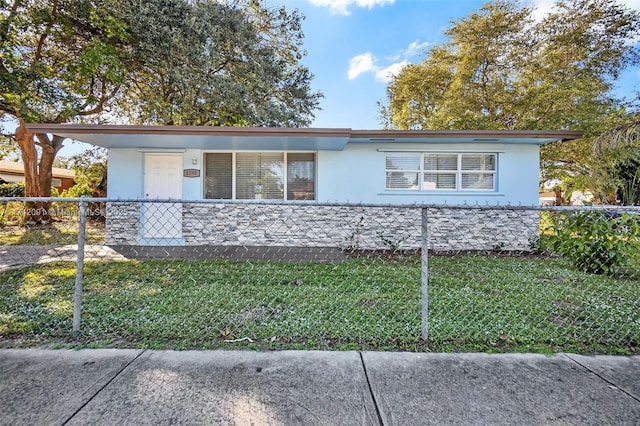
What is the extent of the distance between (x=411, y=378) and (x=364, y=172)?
596cm

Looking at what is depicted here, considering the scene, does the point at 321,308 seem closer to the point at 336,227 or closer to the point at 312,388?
the point at 312,388

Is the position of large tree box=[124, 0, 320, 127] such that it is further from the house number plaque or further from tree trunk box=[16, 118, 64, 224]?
the house number plaque

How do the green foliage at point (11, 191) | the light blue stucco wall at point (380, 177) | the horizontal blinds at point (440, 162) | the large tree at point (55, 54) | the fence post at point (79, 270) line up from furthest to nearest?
1. the green foliage at point (11, 191)
2. the large tree at point (55, 54)
3. the horizontal blinds at point (440, 162)
4. the light blue stucco wall at point (380, 177)
5. the fence post at point (79, 270)

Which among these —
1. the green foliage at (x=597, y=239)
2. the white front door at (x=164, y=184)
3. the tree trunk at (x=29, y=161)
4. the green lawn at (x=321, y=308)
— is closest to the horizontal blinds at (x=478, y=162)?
the green foliage at (x=597, y=239)

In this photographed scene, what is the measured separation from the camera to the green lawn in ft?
8.77

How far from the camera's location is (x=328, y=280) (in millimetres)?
4660

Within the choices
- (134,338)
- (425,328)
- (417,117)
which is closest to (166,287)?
(134,338)

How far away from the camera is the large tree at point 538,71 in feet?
36.1

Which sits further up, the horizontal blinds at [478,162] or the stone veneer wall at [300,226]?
the horizontal blinds at [478,162]

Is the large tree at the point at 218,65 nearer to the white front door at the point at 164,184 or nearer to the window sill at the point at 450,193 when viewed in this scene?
the white front door at the point at 164,184

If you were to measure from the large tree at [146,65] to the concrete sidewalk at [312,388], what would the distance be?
9.39 meters

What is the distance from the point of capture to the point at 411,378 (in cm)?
213

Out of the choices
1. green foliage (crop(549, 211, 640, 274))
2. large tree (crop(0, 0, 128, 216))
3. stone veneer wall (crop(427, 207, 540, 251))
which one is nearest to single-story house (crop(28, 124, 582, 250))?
stone veneer wall (crop(427, 207, 540, 251))

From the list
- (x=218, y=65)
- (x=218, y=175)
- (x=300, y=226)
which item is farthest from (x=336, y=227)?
(x=218, y=65)
